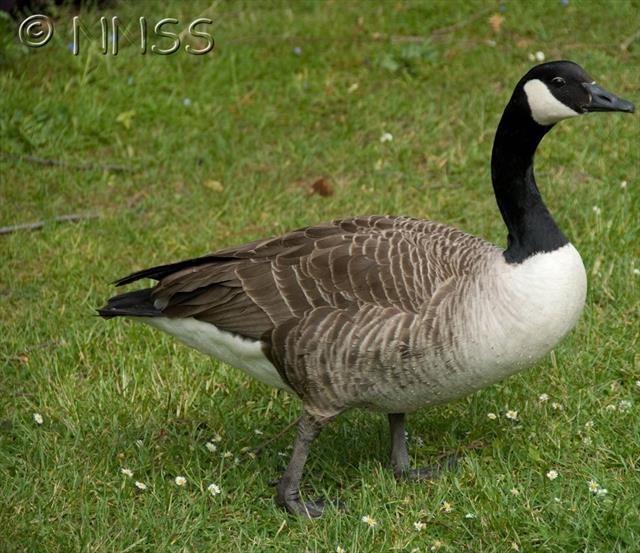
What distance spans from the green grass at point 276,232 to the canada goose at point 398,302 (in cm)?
45

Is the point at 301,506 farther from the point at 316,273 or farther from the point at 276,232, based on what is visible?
the point at 276,232

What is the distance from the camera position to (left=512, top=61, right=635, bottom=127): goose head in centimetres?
402

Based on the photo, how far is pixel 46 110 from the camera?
24.8ft

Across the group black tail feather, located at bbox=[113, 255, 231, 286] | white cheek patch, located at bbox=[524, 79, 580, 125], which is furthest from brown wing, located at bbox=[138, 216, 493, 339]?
white cheek patch, located at bbox=[524, 79, 580, 125]

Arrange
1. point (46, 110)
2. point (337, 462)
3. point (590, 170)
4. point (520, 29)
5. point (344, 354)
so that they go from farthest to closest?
point (520, 29) < point (46, 110) < point (590, 170) < point (337, 462) < point (344, 354)

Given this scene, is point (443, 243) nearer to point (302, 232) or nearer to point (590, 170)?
point (302, 232)

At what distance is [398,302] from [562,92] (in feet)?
3.31

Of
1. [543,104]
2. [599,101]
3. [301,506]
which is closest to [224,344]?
[301,506]

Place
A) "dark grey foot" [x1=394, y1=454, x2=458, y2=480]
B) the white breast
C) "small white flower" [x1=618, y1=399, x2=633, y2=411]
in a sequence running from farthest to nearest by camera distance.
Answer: "small white flower" [x1=618, y1=399, x2=633, y2=411]
"dark grey foot" [x1=394, y1=454, x2=458, y2=480]
the white breast

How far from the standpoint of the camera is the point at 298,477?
14.1 feet

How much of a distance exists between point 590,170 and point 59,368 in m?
3.62

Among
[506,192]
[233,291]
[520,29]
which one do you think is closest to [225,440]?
[233,291]

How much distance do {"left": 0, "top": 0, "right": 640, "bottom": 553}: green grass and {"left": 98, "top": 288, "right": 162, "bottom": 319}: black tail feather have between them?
2.10 ft

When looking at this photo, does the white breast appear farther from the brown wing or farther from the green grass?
the green grass
